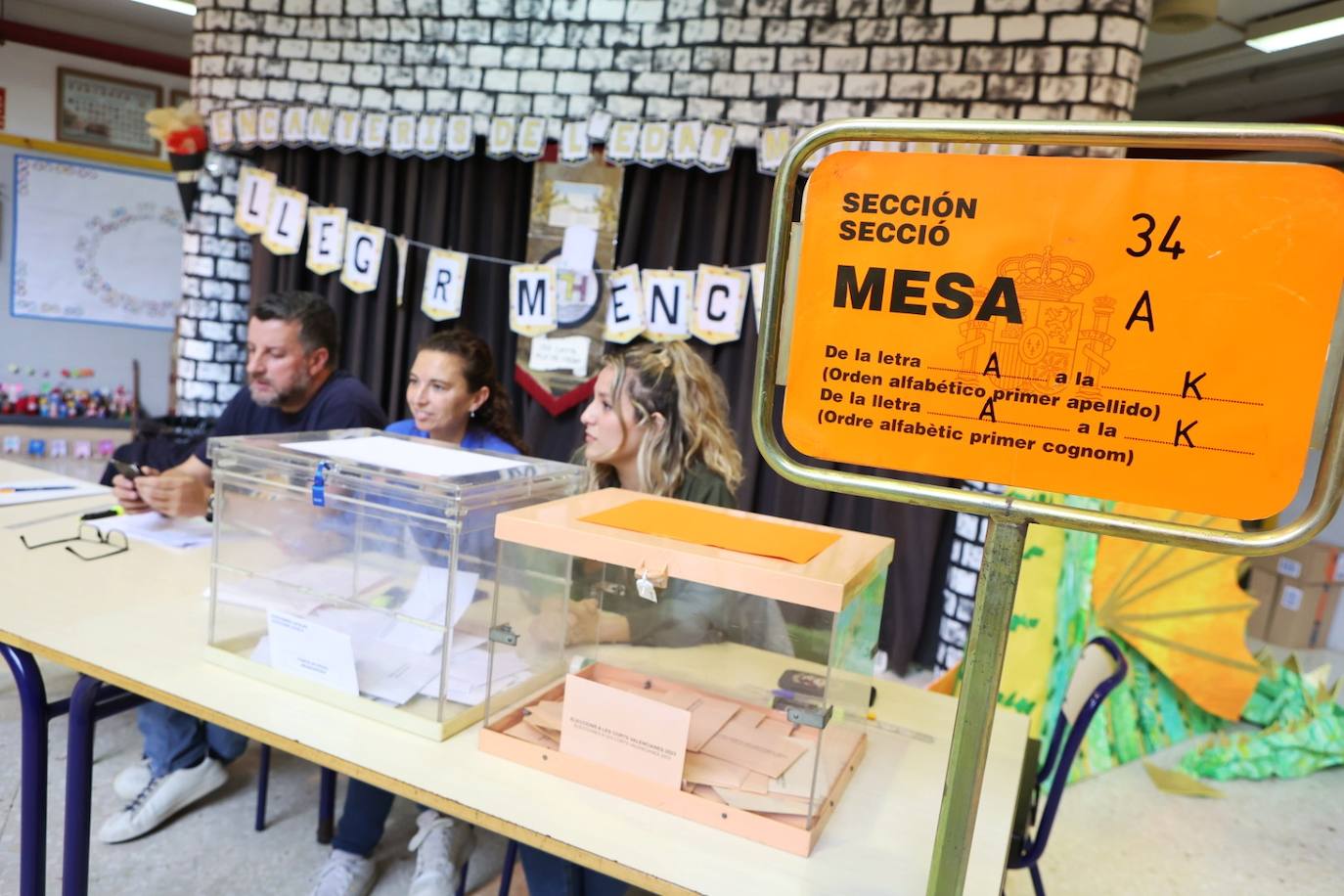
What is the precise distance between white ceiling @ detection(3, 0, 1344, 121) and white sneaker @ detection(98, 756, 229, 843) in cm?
434

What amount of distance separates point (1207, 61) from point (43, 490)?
213 inches

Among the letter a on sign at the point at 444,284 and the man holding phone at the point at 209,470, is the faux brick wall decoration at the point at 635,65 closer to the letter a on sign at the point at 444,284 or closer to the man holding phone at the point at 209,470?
the letter a on sign at the point at 444,284

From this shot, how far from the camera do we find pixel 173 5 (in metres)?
5.11

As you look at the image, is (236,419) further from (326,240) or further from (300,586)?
(300,586)

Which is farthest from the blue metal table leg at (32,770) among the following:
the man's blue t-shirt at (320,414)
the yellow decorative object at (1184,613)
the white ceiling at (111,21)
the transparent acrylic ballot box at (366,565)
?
the white ceiling at (111,21)

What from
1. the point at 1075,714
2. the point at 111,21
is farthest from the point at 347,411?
the point at 111,21

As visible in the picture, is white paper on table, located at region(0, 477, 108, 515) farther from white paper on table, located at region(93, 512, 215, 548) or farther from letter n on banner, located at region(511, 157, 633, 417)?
letter n on banner, located at region(511, 157, 633, 417)

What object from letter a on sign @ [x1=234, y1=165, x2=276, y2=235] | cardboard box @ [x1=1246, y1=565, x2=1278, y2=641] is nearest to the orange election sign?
letter a on sign @ [x1=234, y1=165, x2=276, y2=235]

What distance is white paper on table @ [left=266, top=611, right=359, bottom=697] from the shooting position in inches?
50.2

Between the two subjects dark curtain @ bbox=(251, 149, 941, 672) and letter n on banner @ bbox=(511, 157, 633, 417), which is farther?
letter n on banner @ bbox=(511, 157, 633, 417)

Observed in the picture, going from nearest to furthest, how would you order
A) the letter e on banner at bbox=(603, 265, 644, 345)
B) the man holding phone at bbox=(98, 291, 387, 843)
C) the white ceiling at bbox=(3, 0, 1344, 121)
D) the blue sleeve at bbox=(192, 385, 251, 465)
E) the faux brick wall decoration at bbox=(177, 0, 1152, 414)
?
the man holding phone at bbox=(98, 291, 387, 843)
the blue sleeve at bbox=(192, 385, 251, 465)
the faux brick wall decoration at bbox=(177, 0, 1152, 414)
the letter e on banner at bbox=(603, 265, 644, 345)
the white ceiling at bbox=(3, 0, 1344, 121)

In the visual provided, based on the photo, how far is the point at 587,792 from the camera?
112 centimetres

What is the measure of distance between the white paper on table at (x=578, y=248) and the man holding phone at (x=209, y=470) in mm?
1144

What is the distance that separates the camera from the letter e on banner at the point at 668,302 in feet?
11.3
